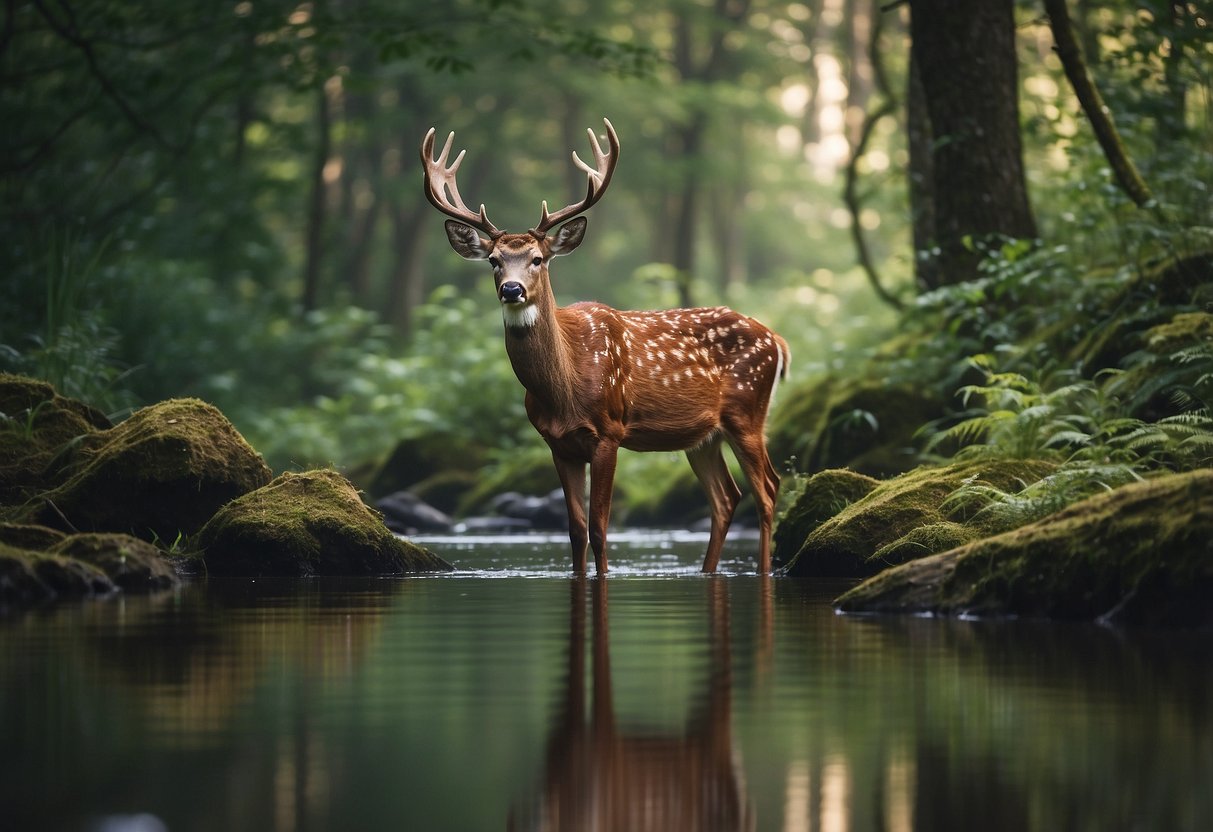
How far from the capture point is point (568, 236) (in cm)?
1071

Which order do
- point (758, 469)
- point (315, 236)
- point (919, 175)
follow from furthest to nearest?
point (315, 236)
point (919, 175)
point (758, 469)

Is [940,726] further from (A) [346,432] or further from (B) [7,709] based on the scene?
(A) [346,432]

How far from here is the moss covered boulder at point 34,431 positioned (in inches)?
428

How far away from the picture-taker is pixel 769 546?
10.9m

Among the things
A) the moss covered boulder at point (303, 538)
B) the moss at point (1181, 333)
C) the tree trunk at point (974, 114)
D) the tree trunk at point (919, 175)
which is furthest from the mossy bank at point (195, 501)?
the tree trunk at point (919, 175)

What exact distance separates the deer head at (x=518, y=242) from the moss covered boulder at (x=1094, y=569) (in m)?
3.40

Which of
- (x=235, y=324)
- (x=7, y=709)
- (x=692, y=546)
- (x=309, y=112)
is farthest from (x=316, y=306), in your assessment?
(x=7, y=709)

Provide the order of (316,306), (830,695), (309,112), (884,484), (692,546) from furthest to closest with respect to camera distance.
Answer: (309,112)
(316,306)
(692,546)
(884,484)
(830,695)

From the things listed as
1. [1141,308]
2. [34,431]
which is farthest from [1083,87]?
[34,431]

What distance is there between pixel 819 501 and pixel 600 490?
4.98 feet

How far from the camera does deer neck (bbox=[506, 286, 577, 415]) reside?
10.3 metres

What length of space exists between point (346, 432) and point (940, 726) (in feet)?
77.5

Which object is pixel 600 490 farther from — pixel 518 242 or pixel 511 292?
pixel 518 242

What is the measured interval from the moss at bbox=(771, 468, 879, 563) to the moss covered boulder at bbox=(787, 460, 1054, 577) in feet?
2.85
